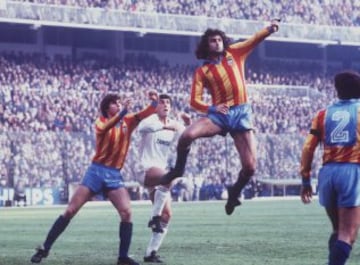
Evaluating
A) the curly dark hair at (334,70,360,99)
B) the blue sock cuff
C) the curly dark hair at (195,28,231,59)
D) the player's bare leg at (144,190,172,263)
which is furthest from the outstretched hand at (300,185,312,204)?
the player's bare leg at (144,190,172,263)

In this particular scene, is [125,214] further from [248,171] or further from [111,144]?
[248,171]

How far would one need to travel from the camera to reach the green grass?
15336 mm

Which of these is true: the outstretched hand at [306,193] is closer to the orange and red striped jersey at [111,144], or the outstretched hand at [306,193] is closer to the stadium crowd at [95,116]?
the orange and red striped jersey at [111,144]

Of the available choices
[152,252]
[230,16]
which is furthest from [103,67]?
[152,252]

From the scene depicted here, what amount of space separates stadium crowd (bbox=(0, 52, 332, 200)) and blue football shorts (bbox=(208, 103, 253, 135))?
104ft

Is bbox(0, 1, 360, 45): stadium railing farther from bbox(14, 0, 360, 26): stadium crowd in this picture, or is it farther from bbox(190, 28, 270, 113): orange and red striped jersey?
bbox(190, 28, 270, 113): orange and red striped jersey

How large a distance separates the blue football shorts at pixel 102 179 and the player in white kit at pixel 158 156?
3.90ft

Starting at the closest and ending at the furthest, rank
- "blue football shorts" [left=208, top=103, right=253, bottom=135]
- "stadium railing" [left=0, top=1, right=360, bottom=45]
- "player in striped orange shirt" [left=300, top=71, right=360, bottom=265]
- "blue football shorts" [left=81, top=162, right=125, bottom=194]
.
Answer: "player in striped orange shirt" [left=300, top=71, right=360, bottom=265], "blue football shorts" [left=208, top=103, right=253, bottom=135], "blue football shorts" [left=81, top=162, right=125, bottom=194], "stadium railing" [left=0, top=1, right=360, bottom=45]

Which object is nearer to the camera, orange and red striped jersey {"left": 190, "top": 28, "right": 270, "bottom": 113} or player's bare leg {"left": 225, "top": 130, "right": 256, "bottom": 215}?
orange and red striped jersey {"left": 190, "top": 28, "right": 270, "bottom": 113}

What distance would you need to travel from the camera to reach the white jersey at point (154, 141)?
16922 mm

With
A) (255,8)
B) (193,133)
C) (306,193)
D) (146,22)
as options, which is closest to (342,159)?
(306,193)

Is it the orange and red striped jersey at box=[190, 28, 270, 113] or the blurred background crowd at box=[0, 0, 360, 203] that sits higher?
the orange and red striped jersey at box=[190, 28, 270, 113]

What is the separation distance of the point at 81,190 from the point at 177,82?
47793 millimetres

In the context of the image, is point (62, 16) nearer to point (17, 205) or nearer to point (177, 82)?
point (177, 82)
